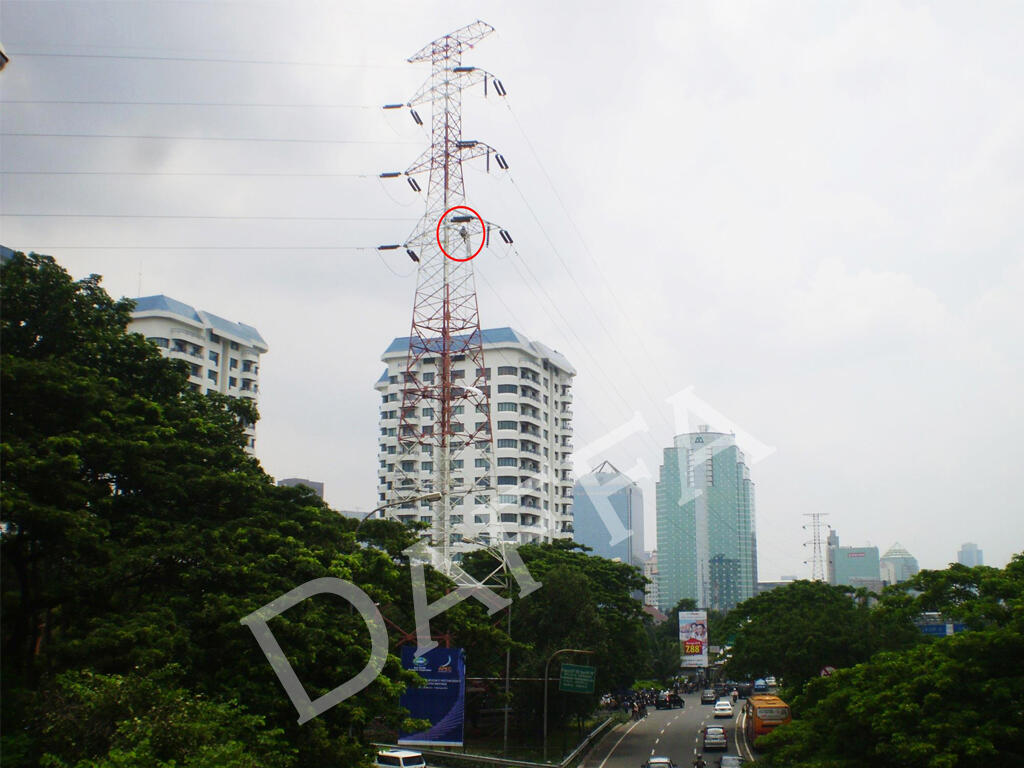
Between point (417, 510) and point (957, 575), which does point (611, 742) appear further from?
point (417, 510)

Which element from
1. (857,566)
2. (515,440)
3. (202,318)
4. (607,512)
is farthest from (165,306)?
(857,566)

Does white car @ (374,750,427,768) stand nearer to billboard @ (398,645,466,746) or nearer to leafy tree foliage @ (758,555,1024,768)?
billboard @ (398,645,466,746)

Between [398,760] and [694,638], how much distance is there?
54384 mm

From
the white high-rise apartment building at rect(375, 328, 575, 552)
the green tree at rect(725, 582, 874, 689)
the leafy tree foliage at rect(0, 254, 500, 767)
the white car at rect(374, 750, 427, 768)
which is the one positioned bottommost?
the white car at rect(374, 750, 427, 768)

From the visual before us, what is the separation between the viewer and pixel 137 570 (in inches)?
750

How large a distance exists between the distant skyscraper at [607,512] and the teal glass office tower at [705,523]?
6.15 metres

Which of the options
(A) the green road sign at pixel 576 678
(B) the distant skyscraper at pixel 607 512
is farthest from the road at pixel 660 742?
(B) the distant skyscraper at pixel 607 512

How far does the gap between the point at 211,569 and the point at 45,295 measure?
7.82 m

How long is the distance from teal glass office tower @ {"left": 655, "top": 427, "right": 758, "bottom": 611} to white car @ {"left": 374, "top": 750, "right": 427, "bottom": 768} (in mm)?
68517

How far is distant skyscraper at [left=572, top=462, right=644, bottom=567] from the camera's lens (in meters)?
138

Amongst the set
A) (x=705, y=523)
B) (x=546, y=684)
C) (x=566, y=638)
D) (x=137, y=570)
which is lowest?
(x=546, y=684)

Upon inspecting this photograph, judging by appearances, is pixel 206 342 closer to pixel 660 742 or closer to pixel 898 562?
pixel 660 742

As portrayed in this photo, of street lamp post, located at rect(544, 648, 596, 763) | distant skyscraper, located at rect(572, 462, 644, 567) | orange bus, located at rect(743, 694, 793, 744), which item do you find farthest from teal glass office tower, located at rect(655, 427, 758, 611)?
street lamp post, located at rect(544, 648, 596, 763)

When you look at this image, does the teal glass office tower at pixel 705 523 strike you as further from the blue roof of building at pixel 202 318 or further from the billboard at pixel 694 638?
the blue roof of building at pixel 202 318
